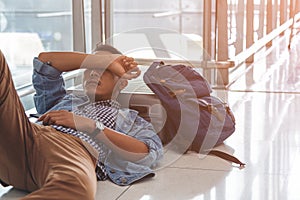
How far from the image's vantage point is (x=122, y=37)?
4.57 m

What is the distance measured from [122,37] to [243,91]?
1073 millimetres

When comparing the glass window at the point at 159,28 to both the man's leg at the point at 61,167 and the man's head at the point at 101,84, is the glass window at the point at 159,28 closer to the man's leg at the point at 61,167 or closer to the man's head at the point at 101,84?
the man's head at the point at 101,84

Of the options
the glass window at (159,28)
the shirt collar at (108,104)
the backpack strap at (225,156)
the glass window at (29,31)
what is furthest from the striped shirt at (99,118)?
the glass window at (159,28)

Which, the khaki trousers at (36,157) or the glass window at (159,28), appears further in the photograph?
the glass window at (159,28)

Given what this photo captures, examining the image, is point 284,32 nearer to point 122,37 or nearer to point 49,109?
point 122,37

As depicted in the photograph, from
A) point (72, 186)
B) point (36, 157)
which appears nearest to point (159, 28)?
point (36, 157)

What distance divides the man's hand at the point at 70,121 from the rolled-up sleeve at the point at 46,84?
276mm

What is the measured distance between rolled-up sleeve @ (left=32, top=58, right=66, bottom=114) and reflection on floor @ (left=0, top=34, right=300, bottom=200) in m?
0.50

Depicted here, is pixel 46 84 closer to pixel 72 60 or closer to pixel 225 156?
pixel 72 60

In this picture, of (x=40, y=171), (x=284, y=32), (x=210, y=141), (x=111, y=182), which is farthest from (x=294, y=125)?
(x=284, y=32)

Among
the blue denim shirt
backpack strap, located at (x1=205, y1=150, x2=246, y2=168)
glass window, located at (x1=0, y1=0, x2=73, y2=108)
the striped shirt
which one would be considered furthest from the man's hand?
glass window, located at (x1=0, y1=0, x2=73, y2=108)

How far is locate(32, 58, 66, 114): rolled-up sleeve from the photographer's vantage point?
2484mm

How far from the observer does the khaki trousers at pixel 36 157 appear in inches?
73.2

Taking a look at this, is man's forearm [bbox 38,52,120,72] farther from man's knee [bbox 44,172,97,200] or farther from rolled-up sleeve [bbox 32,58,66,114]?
man's knee [bbox 44,172,97,200]
